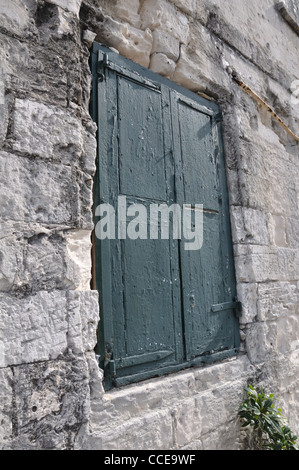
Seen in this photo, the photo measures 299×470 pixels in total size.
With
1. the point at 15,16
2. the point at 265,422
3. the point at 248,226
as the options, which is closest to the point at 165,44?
the point at 15,16

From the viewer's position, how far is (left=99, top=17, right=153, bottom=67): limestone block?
2.17 m

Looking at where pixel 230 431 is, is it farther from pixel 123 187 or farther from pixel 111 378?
pixel 123 187

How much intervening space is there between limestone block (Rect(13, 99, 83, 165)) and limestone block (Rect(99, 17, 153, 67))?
2.39ft

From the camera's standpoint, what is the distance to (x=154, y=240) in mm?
2209

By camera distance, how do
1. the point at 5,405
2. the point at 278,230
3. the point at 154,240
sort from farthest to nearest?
the point at 278,230 < the point at 154,240 < the point at 5,405

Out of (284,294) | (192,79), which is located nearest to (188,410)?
(284,294)

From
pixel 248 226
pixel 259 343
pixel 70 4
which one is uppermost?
pixel 70 4

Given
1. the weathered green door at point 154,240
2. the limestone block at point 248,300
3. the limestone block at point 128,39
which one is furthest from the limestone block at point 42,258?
the limestone block at point 248,300

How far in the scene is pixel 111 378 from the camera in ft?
6.13

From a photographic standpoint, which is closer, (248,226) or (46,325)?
(46,325)

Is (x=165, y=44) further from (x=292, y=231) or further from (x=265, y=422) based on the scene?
(x=265, y=422)

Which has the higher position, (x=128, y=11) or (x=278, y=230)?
(x=128, y=11)

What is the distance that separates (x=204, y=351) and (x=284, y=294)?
3.31ft

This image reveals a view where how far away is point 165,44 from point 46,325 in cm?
197
